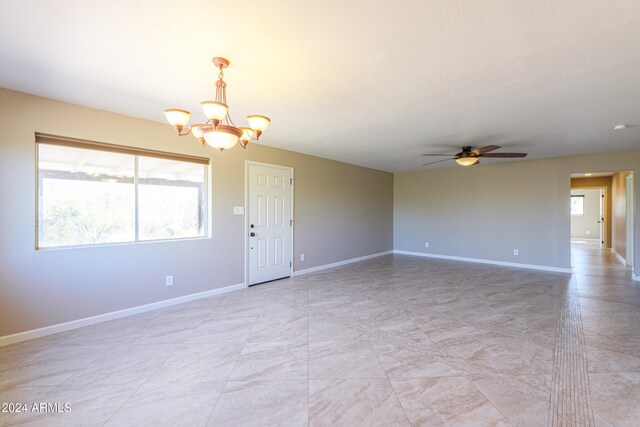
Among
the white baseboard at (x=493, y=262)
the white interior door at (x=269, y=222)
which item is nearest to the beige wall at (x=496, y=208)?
the white baseboard at (x=493, y=262)

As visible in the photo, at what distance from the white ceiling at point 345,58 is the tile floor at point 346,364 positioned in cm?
245

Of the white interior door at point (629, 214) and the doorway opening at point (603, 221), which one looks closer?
the white interior door at point (629, 214)

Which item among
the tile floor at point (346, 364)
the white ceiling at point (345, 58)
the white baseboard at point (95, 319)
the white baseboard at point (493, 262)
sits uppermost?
the white ceiling at point (345, 58)

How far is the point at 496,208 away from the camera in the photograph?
263 inches

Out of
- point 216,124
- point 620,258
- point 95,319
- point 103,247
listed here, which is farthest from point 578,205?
point 95,319

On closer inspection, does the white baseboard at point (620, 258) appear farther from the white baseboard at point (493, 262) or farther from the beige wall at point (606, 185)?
the white baseboard at point (493, 262)

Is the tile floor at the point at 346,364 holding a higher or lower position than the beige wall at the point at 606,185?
lower

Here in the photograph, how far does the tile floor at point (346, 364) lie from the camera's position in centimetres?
184

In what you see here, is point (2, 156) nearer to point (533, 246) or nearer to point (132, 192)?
point (132, 192)

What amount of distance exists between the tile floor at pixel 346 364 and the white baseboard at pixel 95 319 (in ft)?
0.35

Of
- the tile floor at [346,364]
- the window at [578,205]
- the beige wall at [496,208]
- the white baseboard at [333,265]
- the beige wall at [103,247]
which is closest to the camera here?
the tile floor at [346,364]

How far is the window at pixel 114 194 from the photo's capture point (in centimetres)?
305

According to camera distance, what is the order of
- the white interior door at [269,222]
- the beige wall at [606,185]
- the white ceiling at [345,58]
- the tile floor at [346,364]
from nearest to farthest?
the white ceiling at [345,58]
the tile floor at [346,364]
the white interior door at [269,222]
the beige wall at [606,185]

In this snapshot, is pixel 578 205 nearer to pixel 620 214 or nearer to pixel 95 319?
pixel 620 214
